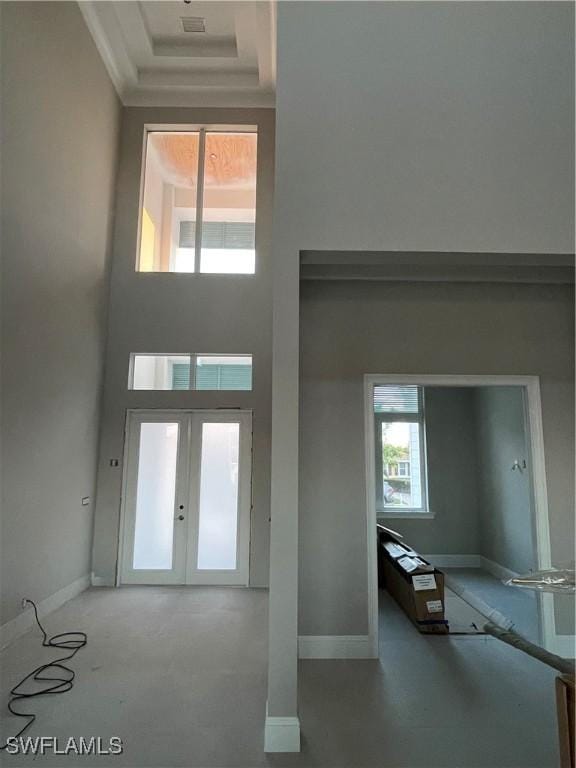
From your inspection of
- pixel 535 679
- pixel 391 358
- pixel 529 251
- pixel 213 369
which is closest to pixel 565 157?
pixel 529 251

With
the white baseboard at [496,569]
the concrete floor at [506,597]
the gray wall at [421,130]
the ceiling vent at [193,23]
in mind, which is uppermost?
the ceiling vent at [193,23]

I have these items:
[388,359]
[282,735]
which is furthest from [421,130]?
[282,735]

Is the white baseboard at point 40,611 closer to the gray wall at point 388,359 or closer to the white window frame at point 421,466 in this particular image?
the gray wall at point 388,359

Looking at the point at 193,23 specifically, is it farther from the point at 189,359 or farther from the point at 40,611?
the point at 40,611

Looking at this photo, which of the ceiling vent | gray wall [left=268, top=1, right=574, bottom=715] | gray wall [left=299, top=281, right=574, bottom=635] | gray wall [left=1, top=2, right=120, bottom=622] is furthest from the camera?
the ceiling vent

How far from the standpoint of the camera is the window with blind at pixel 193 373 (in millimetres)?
5309

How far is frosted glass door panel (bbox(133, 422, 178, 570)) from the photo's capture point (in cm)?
498

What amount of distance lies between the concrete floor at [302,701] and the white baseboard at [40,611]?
12 centimetres

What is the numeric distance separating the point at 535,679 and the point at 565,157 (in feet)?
11.2

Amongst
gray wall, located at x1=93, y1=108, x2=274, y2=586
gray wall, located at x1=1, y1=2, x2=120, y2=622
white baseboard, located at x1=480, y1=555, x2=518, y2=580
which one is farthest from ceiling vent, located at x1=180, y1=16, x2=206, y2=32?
white baseboard, located at x1=480, y1=555, x2=518, y2=580

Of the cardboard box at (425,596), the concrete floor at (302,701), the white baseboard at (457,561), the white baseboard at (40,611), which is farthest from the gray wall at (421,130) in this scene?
the white baseboard at (457,561)

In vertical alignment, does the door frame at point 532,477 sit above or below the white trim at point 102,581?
above

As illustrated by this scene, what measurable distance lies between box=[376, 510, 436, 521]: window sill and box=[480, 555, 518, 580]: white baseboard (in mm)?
852

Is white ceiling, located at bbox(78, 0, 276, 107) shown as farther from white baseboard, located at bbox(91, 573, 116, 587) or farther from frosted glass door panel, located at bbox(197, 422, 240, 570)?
white baseboard, located at bbox(91, 573, 116, 587)
